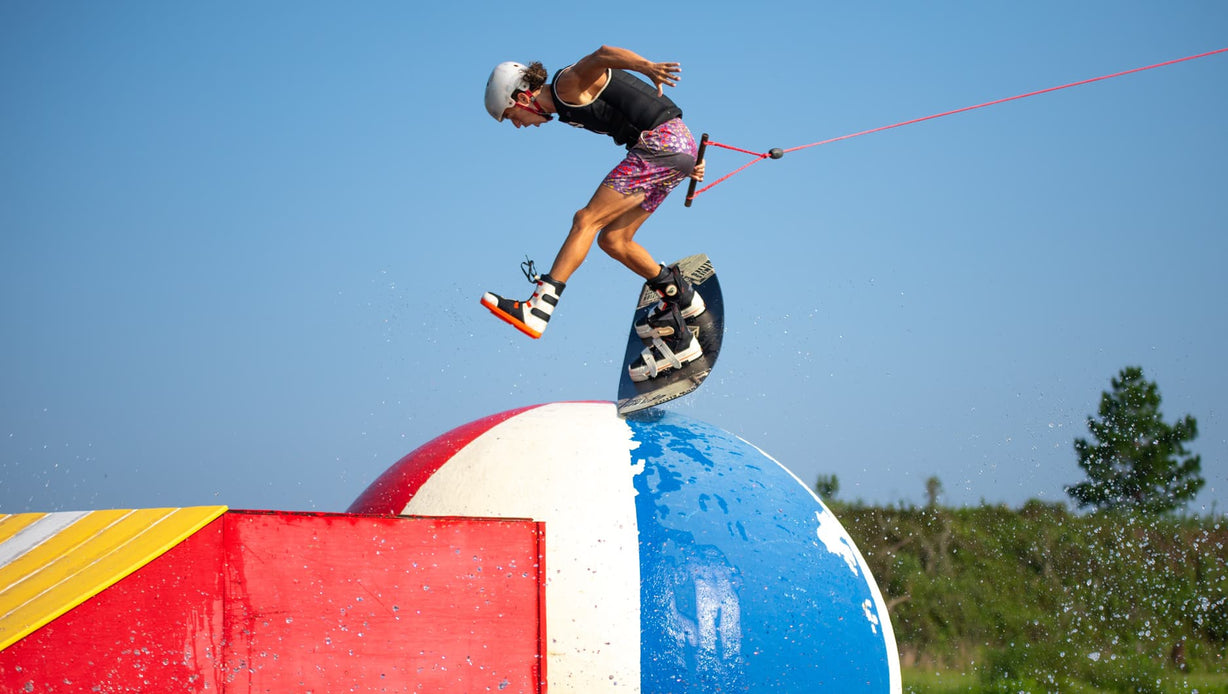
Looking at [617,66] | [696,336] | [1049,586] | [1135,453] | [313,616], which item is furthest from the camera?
[1135,453]

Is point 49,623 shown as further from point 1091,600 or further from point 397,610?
point 1091,600

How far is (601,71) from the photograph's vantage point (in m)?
6.24

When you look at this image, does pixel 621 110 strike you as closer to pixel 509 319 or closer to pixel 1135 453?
pixel 509 319

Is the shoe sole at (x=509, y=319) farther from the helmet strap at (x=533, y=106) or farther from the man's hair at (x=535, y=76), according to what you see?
the man's hair at (x=535, y=76)

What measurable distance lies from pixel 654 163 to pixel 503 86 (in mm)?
1035

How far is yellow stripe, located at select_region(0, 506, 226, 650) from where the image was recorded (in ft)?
10.5

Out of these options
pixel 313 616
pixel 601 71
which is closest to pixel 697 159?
pixel 601 71

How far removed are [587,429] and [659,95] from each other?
239 cm

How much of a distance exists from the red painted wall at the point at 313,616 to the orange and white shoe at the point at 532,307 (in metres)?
2.56

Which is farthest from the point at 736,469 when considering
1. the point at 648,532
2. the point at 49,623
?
the point at 49,623

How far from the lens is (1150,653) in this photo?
1358 cm

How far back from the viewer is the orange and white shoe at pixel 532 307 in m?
6.38

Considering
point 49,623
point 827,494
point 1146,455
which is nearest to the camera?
point 49,623

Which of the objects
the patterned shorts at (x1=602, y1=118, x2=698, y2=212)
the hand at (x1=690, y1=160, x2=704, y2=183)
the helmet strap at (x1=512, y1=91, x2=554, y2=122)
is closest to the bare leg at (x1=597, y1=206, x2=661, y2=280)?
the patterned shorts at (x1=602, y1=118, x2=698, y2=212)
